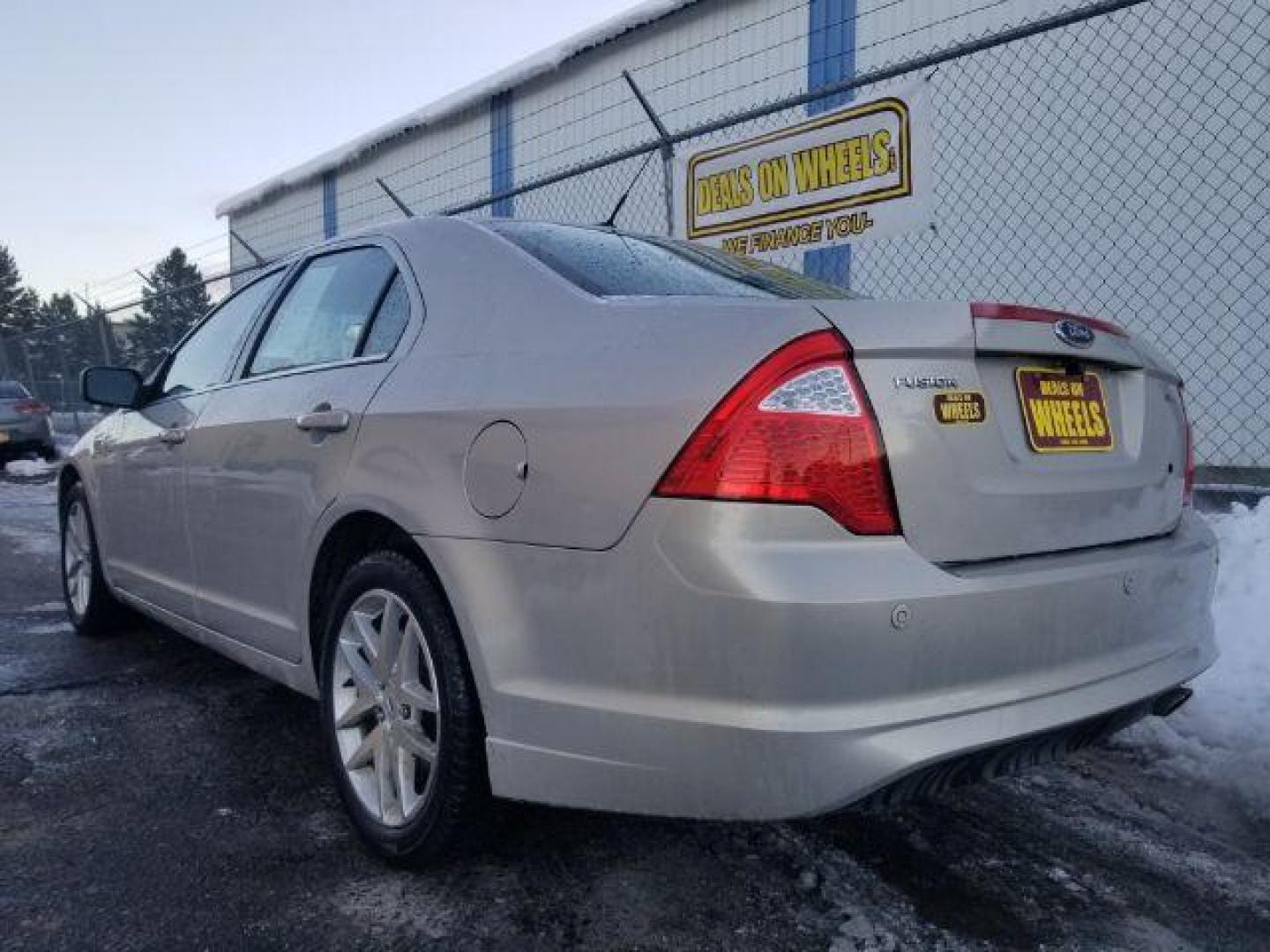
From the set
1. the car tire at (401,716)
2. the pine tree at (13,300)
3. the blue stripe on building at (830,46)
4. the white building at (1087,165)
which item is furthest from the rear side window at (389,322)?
the pine tree at (13,300)

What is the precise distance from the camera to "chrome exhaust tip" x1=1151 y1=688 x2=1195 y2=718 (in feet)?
6.88

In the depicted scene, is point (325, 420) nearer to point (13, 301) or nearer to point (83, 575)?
point (83, 575)

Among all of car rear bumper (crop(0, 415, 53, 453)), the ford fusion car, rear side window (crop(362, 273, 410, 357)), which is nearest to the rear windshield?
the ford fusion car

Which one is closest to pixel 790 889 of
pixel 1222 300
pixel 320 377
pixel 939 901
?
pixel 939 901

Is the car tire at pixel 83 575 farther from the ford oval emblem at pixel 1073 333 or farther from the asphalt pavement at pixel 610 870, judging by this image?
the ford oval emblem at pixel 1073 333

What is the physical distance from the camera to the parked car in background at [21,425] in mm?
14164

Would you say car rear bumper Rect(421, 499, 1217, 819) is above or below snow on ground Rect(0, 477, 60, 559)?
above

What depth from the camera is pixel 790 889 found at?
2197mm

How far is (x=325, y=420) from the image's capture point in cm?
258

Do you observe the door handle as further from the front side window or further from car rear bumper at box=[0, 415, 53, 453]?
car rear bumper at box=[0, 415, 53, 453]

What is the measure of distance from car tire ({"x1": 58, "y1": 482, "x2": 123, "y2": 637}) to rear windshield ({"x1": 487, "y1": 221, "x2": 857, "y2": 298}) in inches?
114

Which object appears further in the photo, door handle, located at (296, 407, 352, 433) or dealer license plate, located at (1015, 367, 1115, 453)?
door handle, located at (296, 407, 352, 433)

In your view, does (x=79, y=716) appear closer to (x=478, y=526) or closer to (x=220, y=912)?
(x=220, y=912)

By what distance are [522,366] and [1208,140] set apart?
621cm
